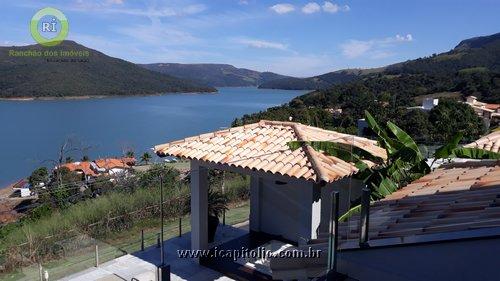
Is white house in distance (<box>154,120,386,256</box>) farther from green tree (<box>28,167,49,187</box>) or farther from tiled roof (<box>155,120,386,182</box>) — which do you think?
green tree (<box>28,167,49,187</box>)

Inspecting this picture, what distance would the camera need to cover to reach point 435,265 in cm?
188

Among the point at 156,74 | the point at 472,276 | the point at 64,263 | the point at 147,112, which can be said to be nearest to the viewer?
the point at 472,276

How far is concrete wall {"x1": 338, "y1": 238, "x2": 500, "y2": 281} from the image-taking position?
173cm

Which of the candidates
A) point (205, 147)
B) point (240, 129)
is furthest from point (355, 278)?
point (240, 129)

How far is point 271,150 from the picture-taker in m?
6.83

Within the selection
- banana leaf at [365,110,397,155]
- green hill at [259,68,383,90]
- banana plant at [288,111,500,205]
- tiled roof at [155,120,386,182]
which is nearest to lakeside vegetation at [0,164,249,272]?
tiled roof at [155,120,386,182]

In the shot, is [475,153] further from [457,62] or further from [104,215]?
[457,62]

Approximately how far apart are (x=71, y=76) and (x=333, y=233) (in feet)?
350

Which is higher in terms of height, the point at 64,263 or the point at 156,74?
the point at 156,74

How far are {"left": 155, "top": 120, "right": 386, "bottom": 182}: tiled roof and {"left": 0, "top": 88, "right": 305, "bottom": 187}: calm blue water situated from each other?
2962cm

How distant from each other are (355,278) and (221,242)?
246 inches

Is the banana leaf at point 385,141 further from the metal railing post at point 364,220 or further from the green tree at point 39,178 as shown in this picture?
the green tree at point 39,178

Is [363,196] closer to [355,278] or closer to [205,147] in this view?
[355,278]

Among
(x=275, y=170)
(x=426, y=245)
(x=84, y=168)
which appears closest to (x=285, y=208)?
(x=275, y=170)
